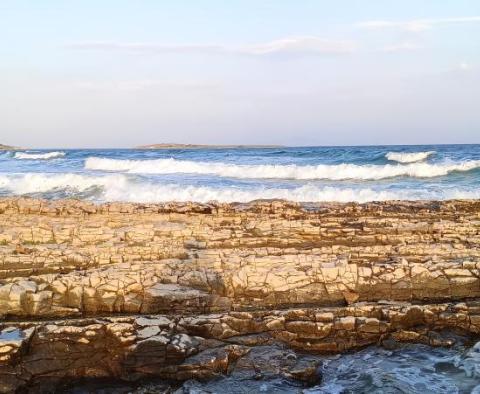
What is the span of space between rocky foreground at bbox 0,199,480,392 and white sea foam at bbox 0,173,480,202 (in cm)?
671

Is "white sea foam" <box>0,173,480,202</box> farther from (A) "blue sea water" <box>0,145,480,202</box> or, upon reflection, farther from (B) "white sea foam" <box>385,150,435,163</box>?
(B) "white sea foam" <box>385,150,435,163</box>

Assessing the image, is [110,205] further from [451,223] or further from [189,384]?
[451,223]

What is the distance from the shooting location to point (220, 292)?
6.37 metres

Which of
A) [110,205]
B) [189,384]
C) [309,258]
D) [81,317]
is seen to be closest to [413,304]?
[309,258]

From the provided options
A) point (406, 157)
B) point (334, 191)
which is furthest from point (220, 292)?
point (406, 157)

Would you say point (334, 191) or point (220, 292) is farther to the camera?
point (334, 191)

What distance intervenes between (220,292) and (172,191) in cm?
1058

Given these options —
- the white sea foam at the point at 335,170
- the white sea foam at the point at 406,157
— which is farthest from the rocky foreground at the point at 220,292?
the white sea foam at the point at 406,157

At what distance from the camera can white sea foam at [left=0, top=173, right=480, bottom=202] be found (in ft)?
49.7

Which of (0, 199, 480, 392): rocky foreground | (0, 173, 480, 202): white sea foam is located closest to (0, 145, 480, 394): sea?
(0, 173, 480, 202): white sea foam

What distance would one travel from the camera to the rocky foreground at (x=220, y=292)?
5230 millimetres

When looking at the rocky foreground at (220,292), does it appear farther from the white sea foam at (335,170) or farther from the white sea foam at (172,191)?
the white sea foam at (335,170)

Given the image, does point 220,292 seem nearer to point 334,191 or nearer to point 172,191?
point 334,191

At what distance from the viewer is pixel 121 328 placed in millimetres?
5438
